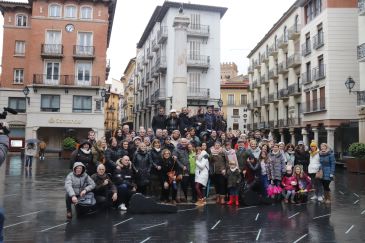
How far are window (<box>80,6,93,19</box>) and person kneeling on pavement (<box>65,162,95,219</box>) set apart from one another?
32895 mm

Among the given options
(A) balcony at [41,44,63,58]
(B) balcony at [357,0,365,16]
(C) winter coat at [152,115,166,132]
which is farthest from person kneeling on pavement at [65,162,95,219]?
(A) balcony at [41,44,63,58]

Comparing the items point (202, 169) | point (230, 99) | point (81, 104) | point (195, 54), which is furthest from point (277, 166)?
point (230, 99)

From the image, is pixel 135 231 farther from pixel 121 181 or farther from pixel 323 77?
pixel 323 77

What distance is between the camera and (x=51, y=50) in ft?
127

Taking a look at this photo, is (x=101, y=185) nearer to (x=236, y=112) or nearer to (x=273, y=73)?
(x=273, y=73)

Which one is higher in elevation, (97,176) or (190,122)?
(190,122)

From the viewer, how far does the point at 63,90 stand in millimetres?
38594

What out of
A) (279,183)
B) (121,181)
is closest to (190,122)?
(279,183)

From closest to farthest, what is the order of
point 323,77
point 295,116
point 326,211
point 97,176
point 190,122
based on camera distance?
point 97,176 → point 326,211 → point 190,122 → point 323,77 → point 295,116

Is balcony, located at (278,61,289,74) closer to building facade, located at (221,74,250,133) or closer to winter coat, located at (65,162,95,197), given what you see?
building facade, located at (221,74,250,133)

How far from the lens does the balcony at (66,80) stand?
3812 cm

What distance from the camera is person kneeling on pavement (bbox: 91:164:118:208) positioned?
380 inches

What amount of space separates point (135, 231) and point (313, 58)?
33.5 metres

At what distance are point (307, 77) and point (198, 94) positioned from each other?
37.4 ft
